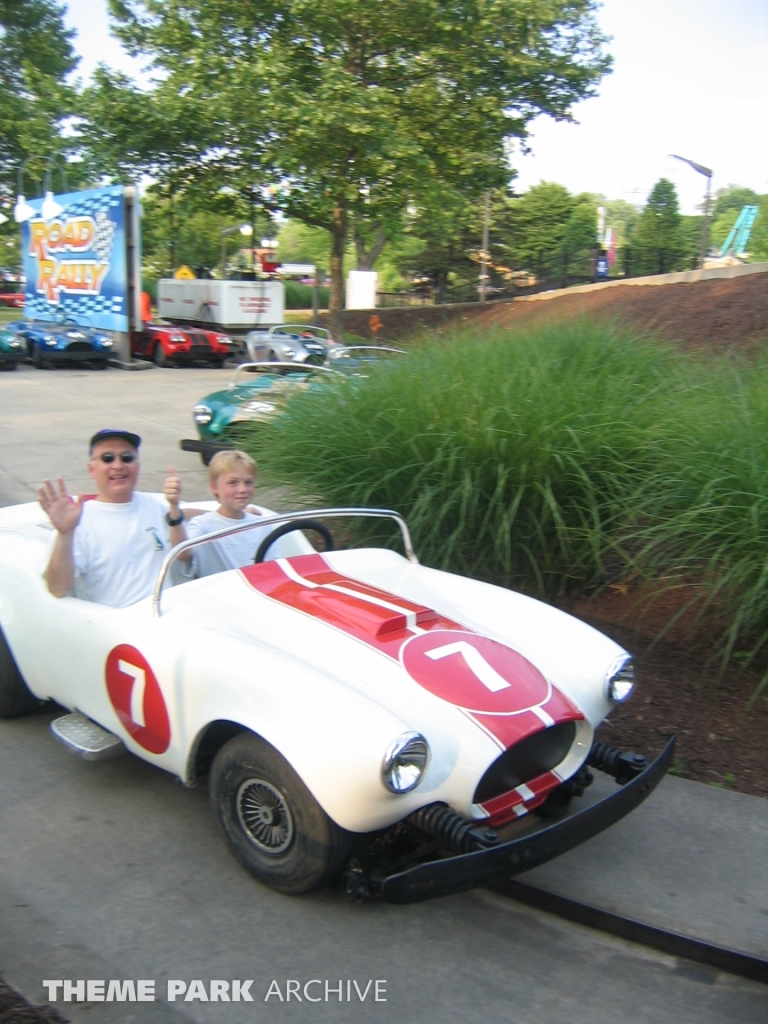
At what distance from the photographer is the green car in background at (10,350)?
61.9ft

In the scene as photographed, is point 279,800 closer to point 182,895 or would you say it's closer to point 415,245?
point 182,895

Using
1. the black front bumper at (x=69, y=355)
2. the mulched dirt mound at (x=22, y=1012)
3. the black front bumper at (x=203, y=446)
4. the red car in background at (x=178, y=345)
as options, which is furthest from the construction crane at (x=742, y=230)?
the mulched dirt mound at (x=22, y=1012)

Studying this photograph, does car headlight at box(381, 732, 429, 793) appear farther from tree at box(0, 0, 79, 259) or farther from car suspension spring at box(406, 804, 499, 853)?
tree at box(0, 0, 79, 259)

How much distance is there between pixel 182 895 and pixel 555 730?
1.35 metres

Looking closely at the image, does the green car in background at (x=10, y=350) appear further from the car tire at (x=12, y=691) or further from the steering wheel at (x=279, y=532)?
the steering wheel at (x=279, y=532)

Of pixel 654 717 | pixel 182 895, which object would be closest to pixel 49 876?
pixel 182 895

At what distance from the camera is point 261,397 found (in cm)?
766

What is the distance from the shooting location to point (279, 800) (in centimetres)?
294

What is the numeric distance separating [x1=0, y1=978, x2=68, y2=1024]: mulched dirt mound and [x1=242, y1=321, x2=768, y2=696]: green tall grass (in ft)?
10.2

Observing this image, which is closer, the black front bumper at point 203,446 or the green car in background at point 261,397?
the black front bumper at point 203,446

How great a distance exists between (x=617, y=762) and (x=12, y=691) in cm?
266

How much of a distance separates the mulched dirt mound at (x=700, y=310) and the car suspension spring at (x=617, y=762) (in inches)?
279

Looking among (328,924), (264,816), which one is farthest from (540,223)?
(328,924)

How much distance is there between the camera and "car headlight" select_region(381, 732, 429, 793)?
2646 mm
